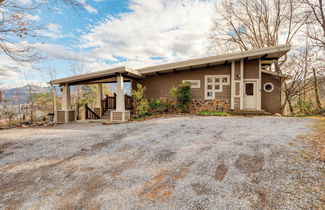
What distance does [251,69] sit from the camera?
8047 mm

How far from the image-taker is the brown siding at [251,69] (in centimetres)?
799

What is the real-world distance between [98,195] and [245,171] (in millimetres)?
1998

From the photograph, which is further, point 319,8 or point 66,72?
point 66,72

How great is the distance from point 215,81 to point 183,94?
1960 mm

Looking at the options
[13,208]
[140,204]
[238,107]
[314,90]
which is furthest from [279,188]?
[314,90]

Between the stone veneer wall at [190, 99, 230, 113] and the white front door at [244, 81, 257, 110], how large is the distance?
99cm

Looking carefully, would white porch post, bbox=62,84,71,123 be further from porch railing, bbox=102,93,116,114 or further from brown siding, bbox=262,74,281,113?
brown siding, bbox=262,74,281,113

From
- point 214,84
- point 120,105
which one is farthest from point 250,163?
point 214,84

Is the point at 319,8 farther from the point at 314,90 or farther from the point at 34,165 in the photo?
the point at 34,165

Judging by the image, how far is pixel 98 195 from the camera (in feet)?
6.07

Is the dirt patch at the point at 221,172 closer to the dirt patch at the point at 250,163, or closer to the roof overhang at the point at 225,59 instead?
the dirt patch at the point at 250,163

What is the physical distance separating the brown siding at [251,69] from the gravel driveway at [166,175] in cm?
506

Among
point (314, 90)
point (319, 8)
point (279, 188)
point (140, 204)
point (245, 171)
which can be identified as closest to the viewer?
point (140, 204)

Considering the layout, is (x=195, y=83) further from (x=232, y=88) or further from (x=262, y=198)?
(x=262, y=198)
